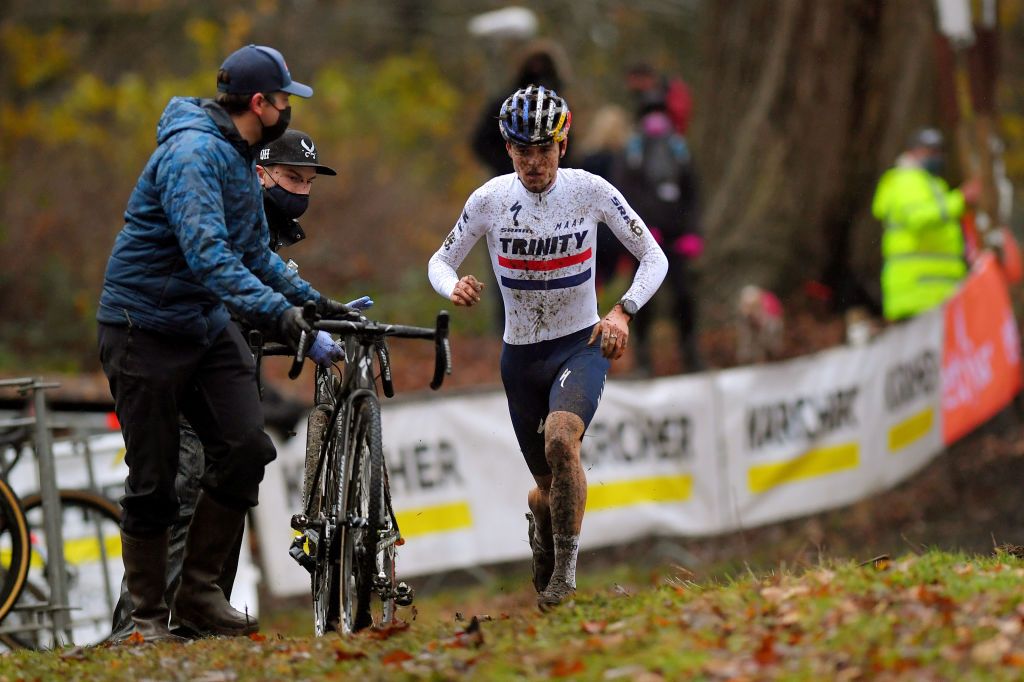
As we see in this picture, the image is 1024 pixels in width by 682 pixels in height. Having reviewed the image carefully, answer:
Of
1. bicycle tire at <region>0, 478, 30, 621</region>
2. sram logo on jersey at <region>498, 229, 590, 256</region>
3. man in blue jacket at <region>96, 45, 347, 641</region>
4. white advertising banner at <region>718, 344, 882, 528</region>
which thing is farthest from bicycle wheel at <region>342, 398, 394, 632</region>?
white advertising banner at <region>718, 344, 882, 528</region>

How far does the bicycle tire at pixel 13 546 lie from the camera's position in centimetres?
912

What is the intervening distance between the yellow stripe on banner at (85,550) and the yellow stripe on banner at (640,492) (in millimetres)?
4417

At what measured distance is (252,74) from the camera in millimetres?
7480

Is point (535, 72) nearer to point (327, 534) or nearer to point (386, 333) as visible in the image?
point (386, 333)

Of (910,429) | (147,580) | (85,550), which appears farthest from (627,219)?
(910,429)

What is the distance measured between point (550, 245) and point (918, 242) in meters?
9.32

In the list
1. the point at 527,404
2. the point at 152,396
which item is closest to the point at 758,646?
the point at 527,404

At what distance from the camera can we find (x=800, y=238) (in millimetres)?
20578

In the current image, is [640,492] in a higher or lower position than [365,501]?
lower

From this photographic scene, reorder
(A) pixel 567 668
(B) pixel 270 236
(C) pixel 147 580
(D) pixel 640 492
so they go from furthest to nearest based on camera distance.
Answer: (D) pixel 640 492, (B) pixel 270 236, (C) pixel 147 580, (A) pixel 567 668

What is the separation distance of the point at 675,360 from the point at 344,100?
16669mm

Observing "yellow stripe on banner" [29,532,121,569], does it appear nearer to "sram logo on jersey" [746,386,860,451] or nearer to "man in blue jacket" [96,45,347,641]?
"man in blue jacket" [96,45,347,641]

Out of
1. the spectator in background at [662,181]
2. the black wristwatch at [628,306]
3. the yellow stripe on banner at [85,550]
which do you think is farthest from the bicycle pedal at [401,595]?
the spectator in background at [662,181]

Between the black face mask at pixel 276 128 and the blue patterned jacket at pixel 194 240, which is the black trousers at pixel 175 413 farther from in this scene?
the black face mask at pixel 276 128
